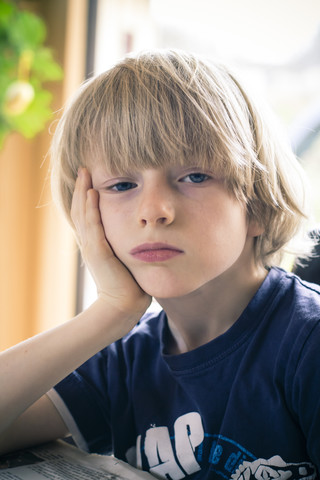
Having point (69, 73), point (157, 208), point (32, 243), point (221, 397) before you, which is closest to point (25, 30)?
point (69, 73)

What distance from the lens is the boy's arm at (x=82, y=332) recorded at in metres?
0.70

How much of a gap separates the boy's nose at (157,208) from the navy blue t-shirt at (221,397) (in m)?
0.20

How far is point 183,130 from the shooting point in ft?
2.22

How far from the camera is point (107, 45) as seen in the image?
2.08 metres

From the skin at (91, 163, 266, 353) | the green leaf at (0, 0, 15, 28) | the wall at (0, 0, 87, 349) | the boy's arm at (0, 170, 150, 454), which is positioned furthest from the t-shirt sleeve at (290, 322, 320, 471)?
the green leaf at (0, 0, 15, 28)

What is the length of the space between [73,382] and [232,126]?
49cm

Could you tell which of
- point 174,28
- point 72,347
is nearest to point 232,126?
point 72,347

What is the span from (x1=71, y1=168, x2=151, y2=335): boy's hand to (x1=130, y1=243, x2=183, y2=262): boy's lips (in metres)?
0.09

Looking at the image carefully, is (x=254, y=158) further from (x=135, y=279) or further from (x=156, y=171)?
(x=135, y=279)

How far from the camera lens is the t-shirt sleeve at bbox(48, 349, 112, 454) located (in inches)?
31.8

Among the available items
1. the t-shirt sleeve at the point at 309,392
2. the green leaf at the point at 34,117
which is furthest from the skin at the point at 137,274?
the green leaf at the point at 34,117

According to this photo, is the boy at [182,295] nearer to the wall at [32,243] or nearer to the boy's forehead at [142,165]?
the boy's forehead at [142,165]

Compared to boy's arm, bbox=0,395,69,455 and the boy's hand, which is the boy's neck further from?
boy's arm, bbox=0,395,69,455

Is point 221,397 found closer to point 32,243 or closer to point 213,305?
point 213,305
